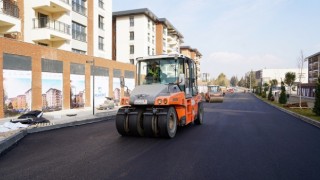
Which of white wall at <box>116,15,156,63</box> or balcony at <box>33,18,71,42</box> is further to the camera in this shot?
white wall at <box>116,15,156,63</box>

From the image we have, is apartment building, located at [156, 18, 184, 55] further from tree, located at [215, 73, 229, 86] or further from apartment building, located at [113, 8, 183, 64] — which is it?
tree, located at [215, 73, 229, 86]

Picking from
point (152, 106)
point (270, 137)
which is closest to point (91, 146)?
point (152, 106)

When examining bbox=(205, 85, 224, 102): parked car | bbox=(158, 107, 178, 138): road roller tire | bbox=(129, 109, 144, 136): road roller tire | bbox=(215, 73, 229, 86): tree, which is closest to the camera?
bbox=(158, 107, 178, 138): road roller tire

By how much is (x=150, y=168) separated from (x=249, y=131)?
6.49 m

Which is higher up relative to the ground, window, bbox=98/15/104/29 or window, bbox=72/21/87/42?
window, bbox=98/15/104/29

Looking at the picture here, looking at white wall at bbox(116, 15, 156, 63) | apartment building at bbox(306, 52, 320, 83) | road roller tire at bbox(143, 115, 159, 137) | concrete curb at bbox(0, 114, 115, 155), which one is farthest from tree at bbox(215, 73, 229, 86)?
road roller tire at bbox(143, 115, 159, 137)

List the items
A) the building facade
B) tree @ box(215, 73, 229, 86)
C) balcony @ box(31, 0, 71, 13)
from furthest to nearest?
1. tree @ box(215, 73, 229, 86)
2. balcony @ box(31, 0, 71, 13)
3. the building facade

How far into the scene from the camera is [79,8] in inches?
Result: 1107

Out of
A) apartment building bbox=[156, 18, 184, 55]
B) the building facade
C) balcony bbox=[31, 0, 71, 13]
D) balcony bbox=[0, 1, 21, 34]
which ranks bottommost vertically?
the building facade

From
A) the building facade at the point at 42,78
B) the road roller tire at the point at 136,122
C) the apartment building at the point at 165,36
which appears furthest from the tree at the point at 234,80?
the road roller tire at the point at 136,122

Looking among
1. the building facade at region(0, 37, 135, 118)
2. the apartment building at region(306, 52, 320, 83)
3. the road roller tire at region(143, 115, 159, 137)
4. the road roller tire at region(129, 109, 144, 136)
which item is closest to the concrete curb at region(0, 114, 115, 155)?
the building facade at region(0, 37, 135, 118)

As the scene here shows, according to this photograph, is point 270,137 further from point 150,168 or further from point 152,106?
point 150,168

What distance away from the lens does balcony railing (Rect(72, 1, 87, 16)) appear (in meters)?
27.2

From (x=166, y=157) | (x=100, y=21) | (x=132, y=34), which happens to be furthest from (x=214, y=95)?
(x=166, y=157)
